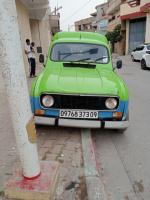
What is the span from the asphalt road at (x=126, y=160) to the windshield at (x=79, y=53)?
1.71m

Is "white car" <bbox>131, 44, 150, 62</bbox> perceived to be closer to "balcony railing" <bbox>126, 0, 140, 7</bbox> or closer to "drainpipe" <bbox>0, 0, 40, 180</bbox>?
"balcony railing" <bbox>126, 0, 140, 7</bbox>

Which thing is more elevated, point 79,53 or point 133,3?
point 133,3

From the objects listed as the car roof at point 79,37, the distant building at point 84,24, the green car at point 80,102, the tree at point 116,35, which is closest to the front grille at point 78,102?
the green car at point 80,102

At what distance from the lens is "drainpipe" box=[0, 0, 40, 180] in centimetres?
203

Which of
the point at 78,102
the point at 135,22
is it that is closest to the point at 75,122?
the point at 78,102

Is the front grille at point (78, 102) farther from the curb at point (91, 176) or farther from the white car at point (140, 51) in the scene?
the white car at point (140, 51)

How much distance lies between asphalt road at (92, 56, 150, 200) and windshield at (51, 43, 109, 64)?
1.71 meters

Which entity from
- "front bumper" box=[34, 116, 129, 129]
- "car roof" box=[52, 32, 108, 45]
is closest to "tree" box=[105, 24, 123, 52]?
"car roof" box=[52, 32, 108, 45]

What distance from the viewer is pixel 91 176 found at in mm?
2969

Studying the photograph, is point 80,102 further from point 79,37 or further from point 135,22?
point 135,22

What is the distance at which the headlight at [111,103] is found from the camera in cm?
388

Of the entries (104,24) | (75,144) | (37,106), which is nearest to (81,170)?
(75,144)

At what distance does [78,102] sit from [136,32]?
25755mm

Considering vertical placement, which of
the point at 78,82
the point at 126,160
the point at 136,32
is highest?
the point at 136,32
